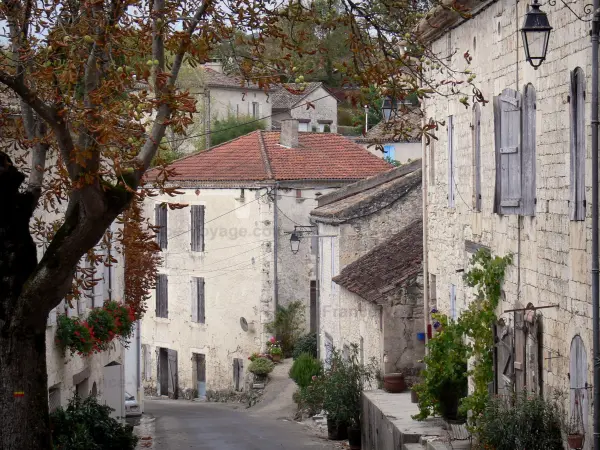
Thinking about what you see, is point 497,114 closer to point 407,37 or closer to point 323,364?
point 407,37

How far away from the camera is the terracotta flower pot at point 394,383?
68.6 feet

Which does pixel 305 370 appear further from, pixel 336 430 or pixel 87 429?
pixel 87 429

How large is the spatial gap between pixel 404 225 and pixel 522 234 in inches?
511

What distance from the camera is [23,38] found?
33.7 feet

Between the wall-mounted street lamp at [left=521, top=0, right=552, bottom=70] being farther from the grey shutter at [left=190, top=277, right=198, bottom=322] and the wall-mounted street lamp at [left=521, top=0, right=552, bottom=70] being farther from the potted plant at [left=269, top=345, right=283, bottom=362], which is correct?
the grey shutter at [left=190, top=277, right=198, bottom=322]

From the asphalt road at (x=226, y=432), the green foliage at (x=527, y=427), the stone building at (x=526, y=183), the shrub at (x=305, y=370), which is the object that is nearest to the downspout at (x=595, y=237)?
the stone building at (x=526, y=183)

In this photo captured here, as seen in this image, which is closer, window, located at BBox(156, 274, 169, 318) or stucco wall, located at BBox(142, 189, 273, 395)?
stucco wall, located at BBox(142, 189, 273, 395)

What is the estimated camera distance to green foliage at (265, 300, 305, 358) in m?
33.6

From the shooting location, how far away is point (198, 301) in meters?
36.1

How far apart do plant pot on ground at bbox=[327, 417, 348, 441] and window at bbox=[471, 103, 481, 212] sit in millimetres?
8214

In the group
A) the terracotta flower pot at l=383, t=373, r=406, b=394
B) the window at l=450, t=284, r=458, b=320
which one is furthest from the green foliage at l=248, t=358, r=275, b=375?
the window at l=450, t=284, r=458, b=320

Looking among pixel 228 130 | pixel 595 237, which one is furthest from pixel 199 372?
pixel 595 237

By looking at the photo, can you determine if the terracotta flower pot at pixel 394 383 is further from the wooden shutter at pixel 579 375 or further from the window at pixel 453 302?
the wooden shutter at pixel 579 375

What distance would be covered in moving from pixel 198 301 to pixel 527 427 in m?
25.3
